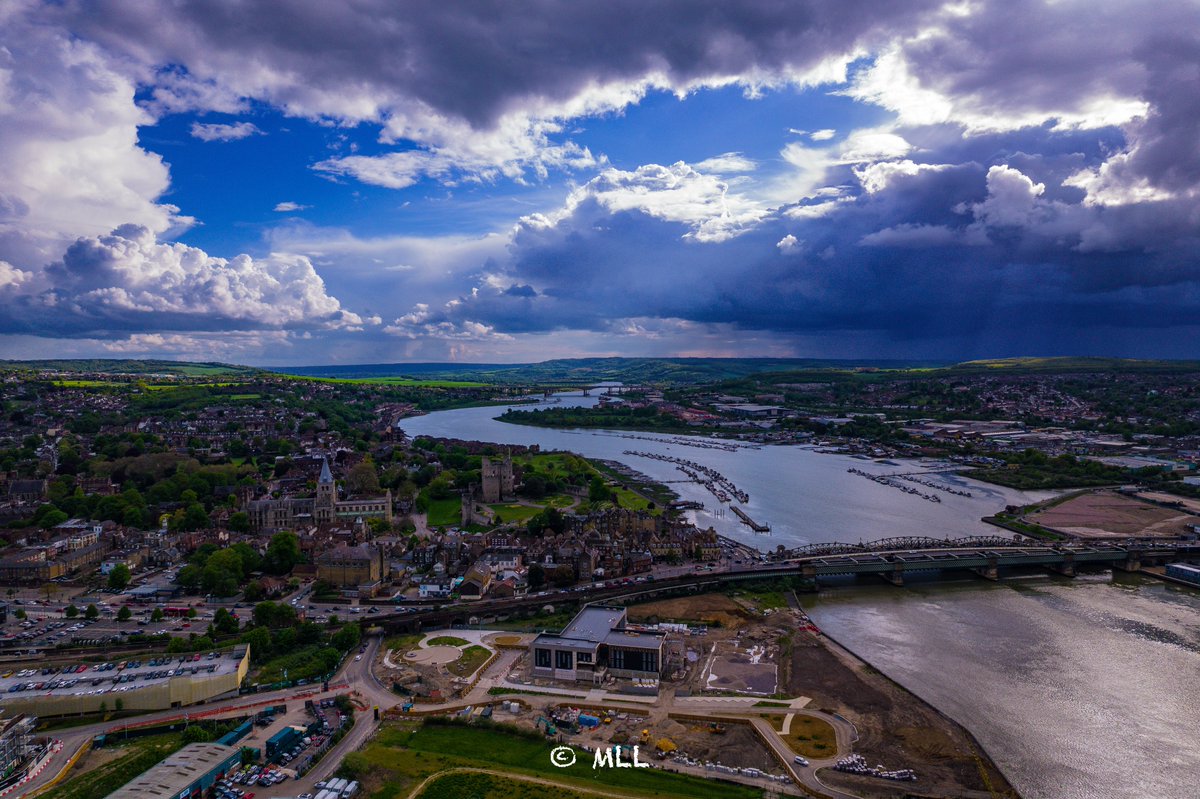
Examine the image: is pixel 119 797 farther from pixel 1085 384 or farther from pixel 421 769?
pixel 1085 384

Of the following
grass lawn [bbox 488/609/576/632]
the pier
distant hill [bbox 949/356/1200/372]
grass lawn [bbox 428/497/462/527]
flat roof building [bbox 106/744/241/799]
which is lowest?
grass lawn [bbox 428/497/462/527]

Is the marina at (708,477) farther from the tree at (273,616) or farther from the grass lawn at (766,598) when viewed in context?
the tree at (273,616)

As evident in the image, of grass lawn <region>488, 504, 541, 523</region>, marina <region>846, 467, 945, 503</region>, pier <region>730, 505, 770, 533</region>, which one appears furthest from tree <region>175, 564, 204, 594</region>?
marina <region>846, 467, 945, 503</region>

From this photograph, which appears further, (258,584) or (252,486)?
(252,486)

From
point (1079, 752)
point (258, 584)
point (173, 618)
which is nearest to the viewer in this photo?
point (1079, 752)

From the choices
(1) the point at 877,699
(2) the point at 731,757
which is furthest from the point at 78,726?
(1) the point at 877,699

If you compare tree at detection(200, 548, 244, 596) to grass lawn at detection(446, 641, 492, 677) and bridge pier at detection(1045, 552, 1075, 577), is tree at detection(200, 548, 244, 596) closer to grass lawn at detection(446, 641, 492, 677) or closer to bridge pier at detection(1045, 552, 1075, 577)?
grass lawn at detection(446, 641, 492, 677)
